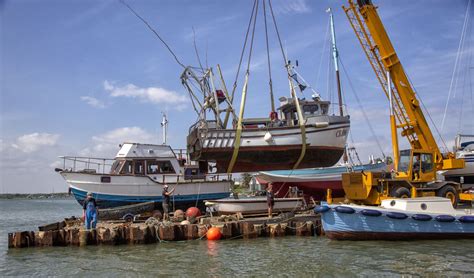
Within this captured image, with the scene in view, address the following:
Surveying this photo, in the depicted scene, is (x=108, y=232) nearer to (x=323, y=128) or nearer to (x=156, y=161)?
(x=156, y=161)

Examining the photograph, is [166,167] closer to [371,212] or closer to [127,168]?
[127,168]

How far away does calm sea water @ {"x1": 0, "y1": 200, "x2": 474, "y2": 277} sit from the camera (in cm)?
1010

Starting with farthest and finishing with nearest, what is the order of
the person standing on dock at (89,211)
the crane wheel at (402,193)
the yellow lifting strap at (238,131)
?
the yellow lifting strap at (238,131) < the person standing on dock at (89,211) < the crane wheel at (402,193)

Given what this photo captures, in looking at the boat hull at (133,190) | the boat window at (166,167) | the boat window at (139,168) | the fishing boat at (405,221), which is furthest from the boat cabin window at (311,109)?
the boat window at (139,168)

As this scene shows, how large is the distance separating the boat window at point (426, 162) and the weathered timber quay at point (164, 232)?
4557 mm

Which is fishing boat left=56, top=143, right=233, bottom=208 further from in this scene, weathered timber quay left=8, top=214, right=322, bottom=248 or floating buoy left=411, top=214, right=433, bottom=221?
floating buoy left=411, top=214, right=433, bottom=221

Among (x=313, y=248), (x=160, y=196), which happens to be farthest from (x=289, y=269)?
(x=160, y=196)

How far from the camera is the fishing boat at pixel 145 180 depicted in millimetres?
19422

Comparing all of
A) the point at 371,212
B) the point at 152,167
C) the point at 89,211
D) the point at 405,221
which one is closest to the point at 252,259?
the point at 371,212

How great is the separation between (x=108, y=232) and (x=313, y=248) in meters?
7.08

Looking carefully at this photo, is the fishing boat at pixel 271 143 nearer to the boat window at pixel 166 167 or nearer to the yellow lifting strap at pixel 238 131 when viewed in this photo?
the yellow lifting strap at pixel 238 131

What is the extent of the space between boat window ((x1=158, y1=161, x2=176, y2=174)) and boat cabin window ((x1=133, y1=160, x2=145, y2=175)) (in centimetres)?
95

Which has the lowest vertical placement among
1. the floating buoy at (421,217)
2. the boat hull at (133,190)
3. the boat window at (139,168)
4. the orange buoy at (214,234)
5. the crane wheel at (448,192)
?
the orange buoy at (214,234)

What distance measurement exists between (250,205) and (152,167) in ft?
19.8
